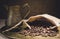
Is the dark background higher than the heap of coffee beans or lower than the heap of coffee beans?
higher

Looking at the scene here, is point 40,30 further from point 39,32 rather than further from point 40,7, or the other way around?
point 40,7

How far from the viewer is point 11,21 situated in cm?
270

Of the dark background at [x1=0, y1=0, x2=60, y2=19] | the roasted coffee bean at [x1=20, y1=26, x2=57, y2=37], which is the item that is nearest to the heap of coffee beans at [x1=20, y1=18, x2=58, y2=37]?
the roasted coffee bean at [x1=20, y1=26, x2=57, y2=37]

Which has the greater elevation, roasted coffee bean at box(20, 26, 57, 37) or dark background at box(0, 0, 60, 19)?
dark background at box(0, 0, 60, 19)

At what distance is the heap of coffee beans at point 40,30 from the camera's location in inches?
91.0

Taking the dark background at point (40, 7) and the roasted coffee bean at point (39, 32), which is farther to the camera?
the dark background at point (40, 7)

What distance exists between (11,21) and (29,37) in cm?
60

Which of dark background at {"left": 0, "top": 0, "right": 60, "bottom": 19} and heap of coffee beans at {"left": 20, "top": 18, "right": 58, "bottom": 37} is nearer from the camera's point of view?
heap of coffee beans at {"left": 20, "top": 18, "right": 58, "bottom": 37}

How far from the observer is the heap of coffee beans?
91.0 inches

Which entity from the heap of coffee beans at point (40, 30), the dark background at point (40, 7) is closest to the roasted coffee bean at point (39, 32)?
the heap of coffee beans at point (40, 30)

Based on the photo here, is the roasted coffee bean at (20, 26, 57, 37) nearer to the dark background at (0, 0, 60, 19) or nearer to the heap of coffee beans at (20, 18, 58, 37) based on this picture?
the heap of coffee beans at (20, 18, 58, 37)

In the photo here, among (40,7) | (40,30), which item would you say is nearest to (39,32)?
(40,30)

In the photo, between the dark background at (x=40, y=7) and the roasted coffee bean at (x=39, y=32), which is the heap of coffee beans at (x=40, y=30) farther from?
the dark background at (x=40, y=7)

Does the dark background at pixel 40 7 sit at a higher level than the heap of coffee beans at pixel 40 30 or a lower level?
higher
